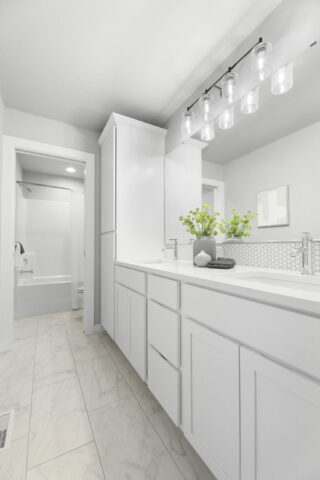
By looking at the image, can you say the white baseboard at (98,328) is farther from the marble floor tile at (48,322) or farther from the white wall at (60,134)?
the marble floor tile at (48,322)

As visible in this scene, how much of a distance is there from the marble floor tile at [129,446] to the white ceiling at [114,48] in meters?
2.36

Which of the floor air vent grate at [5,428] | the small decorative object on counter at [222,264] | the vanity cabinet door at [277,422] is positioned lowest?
the floor air vent grate at [5,428]

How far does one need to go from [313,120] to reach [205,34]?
3.03 feet

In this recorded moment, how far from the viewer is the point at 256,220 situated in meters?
1.37

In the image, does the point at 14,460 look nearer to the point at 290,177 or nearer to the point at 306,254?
the point at 306,254

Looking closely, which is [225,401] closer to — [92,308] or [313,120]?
[313,120]

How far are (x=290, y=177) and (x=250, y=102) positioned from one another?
22.8 inches

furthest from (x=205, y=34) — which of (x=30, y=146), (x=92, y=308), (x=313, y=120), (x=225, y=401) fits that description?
(x=92, y=308)

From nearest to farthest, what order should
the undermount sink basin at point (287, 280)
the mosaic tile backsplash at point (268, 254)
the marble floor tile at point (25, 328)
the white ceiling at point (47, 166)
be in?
the undermount sink basin at point (287, 280) → the mosaic tile backsplash at point (268, 254) → the marble floor tile at point (25, 328) → the white ceiling at point (47, 166)

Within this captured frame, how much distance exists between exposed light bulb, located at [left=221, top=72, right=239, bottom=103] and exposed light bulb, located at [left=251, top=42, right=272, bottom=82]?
172 millimetres

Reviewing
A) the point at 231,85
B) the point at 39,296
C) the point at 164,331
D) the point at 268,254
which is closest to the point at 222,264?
the point at 268,254

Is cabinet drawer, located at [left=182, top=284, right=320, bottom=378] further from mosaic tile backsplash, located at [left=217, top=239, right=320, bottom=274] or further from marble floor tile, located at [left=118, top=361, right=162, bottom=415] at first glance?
marble floor tile, located at [left=118, top=361, right=162, bottom=415]

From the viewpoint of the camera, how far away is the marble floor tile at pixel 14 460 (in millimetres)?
952

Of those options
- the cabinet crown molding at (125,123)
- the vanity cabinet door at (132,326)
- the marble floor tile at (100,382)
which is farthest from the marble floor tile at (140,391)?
the cabinet crown molding at (125,123)
